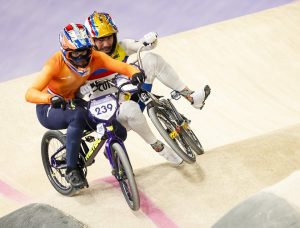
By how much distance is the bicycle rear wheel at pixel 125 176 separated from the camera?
562cm

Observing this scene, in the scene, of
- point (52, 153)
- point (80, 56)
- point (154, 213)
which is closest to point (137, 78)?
point (80, 56)

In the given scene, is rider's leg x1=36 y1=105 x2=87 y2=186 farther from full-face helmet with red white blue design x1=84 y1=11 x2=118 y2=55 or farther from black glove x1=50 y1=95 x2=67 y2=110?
full-face helmet with red white blue design x1=84 y1=11 x2=118 y2=55

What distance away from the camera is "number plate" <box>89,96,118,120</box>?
578 centimetres

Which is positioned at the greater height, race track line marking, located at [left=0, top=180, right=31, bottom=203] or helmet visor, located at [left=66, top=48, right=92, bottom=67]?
helmet visor, located at [left=66, top=48, right=92, bottom=67]

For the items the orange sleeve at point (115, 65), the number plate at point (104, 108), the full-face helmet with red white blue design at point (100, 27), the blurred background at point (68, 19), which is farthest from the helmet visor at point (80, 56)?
the blurred background at point (68, 19)

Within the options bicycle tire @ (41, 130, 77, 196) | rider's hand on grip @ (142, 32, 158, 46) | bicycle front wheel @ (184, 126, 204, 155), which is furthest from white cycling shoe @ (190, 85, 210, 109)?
bicycle tire @ (41, 130, 77, 196)

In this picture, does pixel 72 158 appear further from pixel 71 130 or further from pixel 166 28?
pixel 166 28

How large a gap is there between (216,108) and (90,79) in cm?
470

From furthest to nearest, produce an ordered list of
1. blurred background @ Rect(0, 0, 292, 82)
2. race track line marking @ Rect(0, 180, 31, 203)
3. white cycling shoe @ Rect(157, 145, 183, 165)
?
1. blurred background @ Rect(0, 0, 292, 82)
2. race track line marking @ Rect(0, 180, 31, 203)
3. white cycling shoe @ Rect(157, 145, 183, 165)

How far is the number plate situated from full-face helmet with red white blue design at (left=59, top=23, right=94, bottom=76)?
0.43 m

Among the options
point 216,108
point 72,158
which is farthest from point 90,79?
point 216,108

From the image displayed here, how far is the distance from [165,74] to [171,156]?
2.99ft

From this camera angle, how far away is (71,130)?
5836mm

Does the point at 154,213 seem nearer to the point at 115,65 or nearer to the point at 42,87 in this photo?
the point at 115,65
